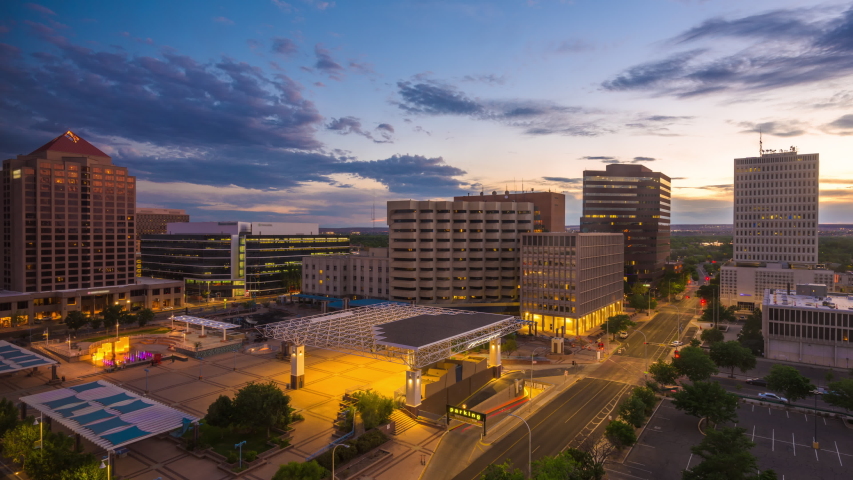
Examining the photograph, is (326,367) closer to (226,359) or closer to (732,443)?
(226,359)

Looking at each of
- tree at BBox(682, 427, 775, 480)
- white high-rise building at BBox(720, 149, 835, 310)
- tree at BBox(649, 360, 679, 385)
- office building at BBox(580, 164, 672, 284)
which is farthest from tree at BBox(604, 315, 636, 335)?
office building at BBox(580, 164, 672, 284)

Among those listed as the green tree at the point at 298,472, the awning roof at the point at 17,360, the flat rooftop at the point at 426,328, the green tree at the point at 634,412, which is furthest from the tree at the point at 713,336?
the awning roof at the point at 17,360

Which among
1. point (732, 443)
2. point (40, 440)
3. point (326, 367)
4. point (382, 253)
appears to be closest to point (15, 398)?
point (40, 440)

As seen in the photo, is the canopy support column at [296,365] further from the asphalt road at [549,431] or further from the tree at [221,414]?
the asphalt road at [549,431]

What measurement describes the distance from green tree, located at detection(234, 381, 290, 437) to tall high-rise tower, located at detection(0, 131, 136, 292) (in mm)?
110584

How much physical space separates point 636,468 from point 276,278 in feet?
508

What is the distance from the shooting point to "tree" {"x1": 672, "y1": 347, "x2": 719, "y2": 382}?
69250 millimetres

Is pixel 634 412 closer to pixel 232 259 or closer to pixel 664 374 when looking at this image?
pixel 664 374

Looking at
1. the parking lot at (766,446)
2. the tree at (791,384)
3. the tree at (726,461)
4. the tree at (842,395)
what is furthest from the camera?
the tree at (791,384)

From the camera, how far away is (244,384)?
73938mm

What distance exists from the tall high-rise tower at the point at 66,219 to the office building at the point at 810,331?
169 meters

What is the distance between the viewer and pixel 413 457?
51938mm

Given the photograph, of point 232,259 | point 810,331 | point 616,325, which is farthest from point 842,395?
point 232,259

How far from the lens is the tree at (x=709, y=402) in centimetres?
5544
